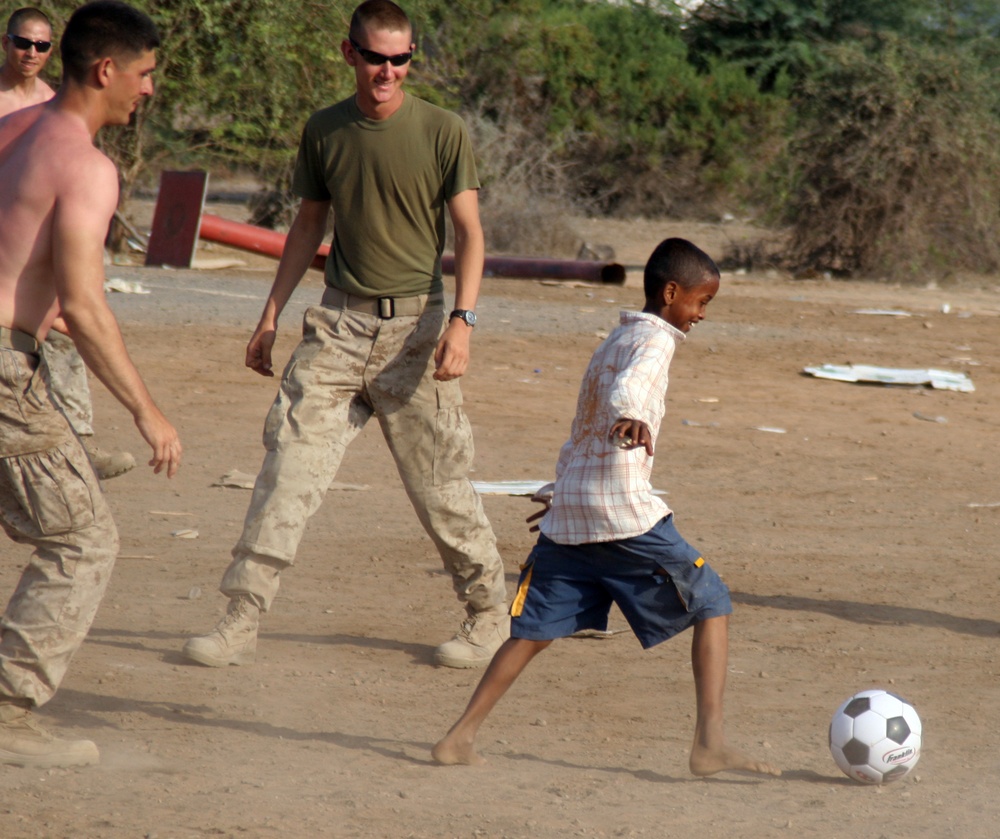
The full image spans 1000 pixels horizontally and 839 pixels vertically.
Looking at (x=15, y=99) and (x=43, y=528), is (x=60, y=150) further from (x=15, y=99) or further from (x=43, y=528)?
(x=15, y=99)

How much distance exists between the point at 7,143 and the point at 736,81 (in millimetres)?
27199

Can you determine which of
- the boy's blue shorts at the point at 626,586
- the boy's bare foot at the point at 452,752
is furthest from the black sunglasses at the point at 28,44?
the boy's bare foot at the point at 452,752

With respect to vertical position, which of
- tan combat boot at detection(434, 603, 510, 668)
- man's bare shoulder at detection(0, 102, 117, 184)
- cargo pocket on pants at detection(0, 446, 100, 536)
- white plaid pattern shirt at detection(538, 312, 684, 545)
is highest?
man's bare shoulder at detection(0, 102, 117, 184)

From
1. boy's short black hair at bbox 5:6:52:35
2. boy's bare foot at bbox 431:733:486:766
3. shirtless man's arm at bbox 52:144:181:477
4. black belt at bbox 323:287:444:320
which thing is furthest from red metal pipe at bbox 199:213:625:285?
shirtless man's arm at bbox 52:144:181:477

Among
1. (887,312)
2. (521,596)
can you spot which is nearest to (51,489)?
(521,596)

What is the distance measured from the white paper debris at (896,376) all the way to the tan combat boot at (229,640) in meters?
7.78

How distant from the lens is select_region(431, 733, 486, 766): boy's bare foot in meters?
3.96

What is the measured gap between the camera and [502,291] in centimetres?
1662

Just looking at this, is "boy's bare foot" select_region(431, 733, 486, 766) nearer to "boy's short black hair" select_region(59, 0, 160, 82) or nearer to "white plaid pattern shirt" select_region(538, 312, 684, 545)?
"white plaid pattern shirt" select_region(538, 312, 684, 545)

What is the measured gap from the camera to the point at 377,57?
4699 millimetres

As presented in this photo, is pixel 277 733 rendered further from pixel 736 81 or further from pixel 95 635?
pixel 736 81

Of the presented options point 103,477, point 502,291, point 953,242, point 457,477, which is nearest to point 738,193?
point 953,242

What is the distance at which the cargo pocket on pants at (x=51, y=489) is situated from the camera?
12.1 feet

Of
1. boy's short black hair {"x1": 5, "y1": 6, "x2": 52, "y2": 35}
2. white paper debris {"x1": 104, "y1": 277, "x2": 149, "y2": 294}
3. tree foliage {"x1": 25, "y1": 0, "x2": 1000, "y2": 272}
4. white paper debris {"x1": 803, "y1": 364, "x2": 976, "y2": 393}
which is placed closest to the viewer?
boy's short black hair {"x1": 5, "y1": 6, "x2": 52, "y2": 35}
